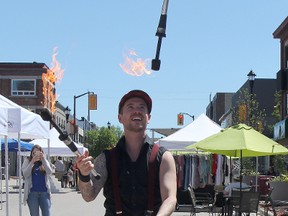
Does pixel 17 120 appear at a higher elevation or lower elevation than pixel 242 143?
higher

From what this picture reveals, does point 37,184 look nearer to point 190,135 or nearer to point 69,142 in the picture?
point 69,142

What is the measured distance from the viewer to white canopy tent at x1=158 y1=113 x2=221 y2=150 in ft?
64.0

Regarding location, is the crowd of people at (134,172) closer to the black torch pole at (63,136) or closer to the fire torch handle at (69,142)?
the fire torch handle at (69,142)

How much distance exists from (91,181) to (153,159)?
1.32ft

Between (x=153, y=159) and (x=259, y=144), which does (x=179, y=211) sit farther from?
(x=153, y=159)

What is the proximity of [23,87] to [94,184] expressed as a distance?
198 ft

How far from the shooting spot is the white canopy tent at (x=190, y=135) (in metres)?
19.5

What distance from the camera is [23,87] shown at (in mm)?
63062

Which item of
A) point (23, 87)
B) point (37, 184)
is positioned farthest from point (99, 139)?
point (37, 184)

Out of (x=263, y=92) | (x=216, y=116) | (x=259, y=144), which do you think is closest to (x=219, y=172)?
(x=259, y=144)

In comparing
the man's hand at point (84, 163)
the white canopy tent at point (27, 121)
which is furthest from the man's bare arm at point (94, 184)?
the white canopy tent at point (27, 121)

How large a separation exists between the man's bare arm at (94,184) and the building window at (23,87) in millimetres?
59795

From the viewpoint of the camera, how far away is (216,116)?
98000 mm

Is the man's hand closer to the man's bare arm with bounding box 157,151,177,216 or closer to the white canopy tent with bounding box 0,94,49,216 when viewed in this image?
the man's bare arm with bounding box 157,151,177,216
